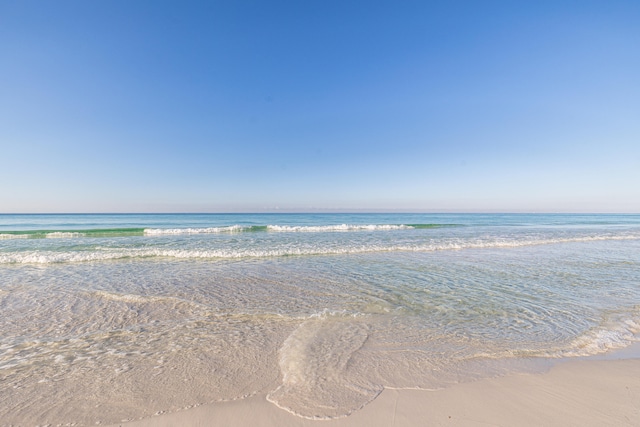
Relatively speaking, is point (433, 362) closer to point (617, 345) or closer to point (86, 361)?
point (617, 345)

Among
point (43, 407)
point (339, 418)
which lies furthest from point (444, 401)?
point (43, 407)

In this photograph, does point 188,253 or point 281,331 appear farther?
point 188,253

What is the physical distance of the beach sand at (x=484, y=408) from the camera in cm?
298

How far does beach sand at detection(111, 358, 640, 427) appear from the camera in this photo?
2980mm

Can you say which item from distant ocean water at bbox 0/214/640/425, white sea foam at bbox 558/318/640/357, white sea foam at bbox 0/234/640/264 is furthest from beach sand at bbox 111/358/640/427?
white sea foam at bbox 0/234/640/264

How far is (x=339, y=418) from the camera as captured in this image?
3.00 metres

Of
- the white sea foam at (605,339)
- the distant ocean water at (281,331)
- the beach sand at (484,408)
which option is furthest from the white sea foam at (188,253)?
the beach sand at (484,408)

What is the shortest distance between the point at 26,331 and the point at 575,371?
8.85 m

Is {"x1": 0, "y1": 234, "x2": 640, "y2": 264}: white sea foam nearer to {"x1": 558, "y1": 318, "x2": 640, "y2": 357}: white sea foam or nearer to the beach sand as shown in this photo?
{"x1": 558, "y1": 318, "x2": 640, "y2": 357}: white sea foam

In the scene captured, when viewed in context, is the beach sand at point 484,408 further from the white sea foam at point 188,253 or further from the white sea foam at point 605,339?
the white sea foam at point 188,253

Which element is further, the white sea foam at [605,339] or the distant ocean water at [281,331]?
the white sea foam at [605,339]

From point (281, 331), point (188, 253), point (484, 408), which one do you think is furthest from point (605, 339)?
point (188, 253)

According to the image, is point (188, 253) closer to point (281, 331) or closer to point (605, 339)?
point (281, 331)

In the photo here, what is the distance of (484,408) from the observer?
125 inches
